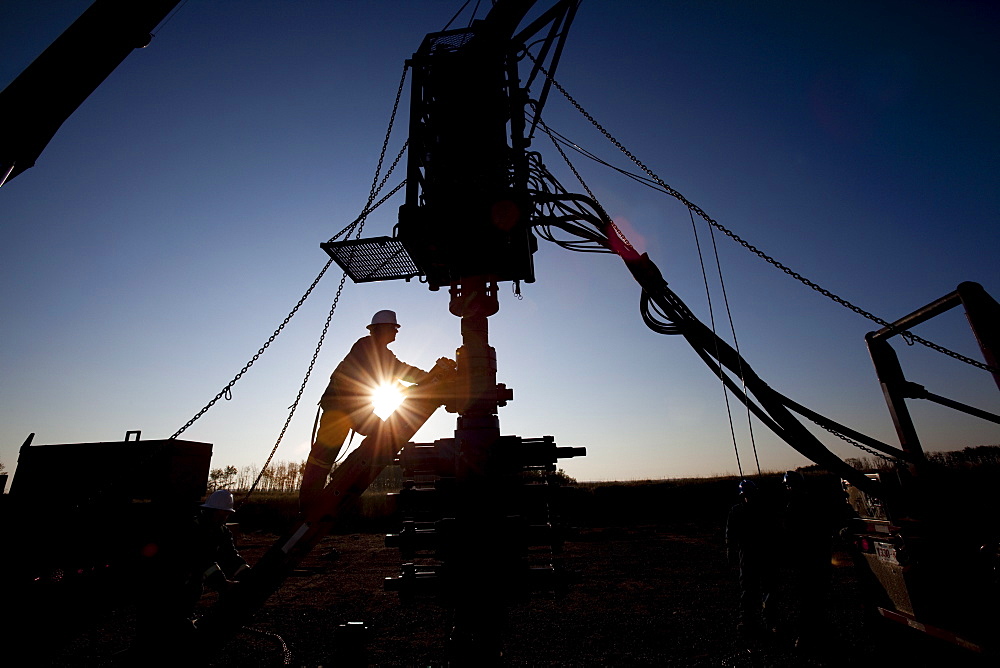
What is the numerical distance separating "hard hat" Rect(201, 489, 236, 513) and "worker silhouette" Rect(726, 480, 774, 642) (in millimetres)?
7656

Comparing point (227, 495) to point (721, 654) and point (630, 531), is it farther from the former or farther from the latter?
point (630, 531)

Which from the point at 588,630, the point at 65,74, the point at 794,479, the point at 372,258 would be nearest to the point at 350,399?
the point at 372,258

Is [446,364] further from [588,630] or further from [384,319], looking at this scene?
[588,630]

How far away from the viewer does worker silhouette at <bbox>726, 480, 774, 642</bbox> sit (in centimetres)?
692

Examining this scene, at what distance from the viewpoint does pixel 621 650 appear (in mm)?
6480

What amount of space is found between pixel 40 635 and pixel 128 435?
2.24m

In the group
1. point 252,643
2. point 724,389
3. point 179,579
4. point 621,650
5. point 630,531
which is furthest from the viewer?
point 630,531

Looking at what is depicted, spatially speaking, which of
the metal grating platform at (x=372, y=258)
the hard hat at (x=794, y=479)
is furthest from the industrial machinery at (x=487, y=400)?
the hard hat at (x=794, y=479)

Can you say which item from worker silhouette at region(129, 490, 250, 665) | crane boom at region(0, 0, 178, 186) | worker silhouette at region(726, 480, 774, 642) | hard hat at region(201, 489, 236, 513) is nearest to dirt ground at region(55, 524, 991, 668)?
worker silhouette at region(726, 480, 774, 642)

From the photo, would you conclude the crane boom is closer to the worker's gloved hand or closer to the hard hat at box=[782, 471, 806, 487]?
the worker's gloved hand

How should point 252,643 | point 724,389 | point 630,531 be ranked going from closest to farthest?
point 724,389, point 252,643, point 630,531

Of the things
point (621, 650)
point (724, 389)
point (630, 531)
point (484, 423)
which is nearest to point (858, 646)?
point (621, 650)

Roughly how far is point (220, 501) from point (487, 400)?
4046 millimetres

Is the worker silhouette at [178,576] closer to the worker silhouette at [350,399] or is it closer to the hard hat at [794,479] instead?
the worker silhouette at [350,399]
